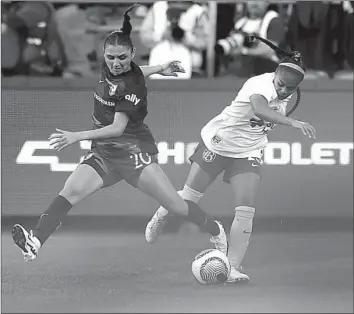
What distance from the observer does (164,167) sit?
9.87 feet

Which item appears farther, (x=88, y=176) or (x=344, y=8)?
(x=344, y=8)

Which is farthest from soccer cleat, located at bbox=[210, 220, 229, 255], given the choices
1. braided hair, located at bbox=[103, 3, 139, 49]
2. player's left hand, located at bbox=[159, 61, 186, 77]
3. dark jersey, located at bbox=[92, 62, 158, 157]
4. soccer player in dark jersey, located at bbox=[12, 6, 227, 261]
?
braided hair, located at bbox=[103, 3, 139, 49]

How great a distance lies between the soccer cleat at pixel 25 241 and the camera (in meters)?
2.98

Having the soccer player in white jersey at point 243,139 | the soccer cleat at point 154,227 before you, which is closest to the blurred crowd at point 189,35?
the soccer player in white jersey at point 243,139

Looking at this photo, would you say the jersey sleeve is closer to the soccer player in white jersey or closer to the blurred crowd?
the soccer player in white jersey

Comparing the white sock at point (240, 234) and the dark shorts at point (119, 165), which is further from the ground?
the dark shorts at point (119, 165)

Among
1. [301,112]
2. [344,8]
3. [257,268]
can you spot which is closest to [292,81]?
[301,112]

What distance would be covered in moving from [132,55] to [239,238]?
0.65 metres

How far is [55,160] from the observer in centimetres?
291

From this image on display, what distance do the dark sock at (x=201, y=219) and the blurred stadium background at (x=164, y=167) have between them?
0.12 ft

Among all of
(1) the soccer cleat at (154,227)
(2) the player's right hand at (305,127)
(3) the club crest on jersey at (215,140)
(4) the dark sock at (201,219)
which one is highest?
(2) the player's right hand at (305,127)

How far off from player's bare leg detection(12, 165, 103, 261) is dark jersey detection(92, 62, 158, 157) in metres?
0.12

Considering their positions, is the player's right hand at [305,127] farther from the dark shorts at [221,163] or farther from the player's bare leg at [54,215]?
the player's bare leg at [54,215]

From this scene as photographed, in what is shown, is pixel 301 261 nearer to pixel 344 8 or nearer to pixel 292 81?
pixel 292 81
